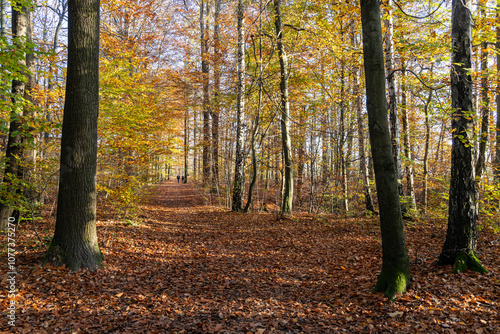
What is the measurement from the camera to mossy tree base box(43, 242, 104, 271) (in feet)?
15.7

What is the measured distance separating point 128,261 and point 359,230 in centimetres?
683

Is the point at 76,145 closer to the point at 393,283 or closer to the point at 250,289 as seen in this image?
the point at 250,289

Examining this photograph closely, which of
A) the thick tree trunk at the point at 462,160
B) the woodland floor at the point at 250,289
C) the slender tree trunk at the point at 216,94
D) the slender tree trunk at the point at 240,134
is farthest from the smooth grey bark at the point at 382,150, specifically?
the slender tree trunk at the point at 216,94

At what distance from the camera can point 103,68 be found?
8430 mm

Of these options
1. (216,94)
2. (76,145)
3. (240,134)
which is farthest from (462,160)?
(216,94)

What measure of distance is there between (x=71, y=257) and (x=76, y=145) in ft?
6.94

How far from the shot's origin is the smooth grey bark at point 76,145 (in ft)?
16.1

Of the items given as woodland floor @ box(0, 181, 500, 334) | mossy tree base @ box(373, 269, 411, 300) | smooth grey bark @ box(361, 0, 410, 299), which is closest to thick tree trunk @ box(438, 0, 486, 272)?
woodland floor @ box(0, 181, 500, 334)

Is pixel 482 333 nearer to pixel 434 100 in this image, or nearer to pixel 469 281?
pixel 469 281

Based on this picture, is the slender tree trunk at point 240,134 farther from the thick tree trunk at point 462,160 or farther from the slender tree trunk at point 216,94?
the thick tree trunk at point 462,160

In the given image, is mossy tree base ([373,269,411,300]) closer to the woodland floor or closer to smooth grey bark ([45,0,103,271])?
the woodland floor

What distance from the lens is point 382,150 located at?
3.98 meters

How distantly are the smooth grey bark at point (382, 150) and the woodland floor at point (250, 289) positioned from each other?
361 millimetres

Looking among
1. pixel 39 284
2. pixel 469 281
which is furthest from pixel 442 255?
pixel 39 284
